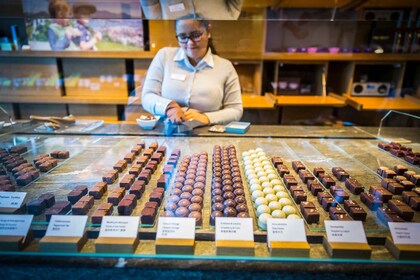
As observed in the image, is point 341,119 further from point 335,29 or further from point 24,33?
point 24,33

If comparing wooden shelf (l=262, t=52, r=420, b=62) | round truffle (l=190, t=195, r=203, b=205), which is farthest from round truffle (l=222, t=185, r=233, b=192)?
wooden shelf (l=262, t=52, r=420, b=62)

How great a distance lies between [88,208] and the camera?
92 centimetres

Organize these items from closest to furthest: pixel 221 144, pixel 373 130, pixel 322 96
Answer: pixel 221 144 < pixel 373 130 < pixel 322 96

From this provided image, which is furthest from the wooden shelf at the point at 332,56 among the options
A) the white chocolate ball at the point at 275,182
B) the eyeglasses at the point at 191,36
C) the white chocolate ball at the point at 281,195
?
the white chocolate ball at the point at 281,195

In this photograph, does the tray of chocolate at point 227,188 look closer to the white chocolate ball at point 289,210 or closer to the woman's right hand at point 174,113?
the white chocolate ball at point 289,210

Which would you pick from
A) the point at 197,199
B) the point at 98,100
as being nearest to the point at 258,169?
the point at 197,199

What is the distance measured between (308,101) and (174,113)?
1447 mm

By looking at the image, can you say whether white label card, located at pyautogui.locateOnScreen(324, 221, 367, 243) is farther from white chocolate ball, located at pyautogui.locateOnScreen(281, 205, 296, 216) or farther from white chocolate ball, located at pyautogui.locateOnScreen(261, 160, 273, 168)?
white chocolate ball, located at pyautogui.locateOnScreen(261, 160, 273, 168)

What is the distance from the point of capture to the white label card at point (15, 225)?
0.80 m

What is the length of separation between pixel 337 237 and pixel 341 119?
6.30ft

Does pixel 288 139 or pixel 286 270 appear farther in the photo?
pixel 288 139

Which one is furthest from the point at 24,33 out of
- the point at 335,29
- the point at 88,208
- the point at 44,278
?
the point at 335,29

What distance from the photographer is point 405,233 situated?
793 mm

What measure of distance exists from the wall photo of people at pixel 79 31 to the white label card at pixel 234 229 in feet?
3.03
